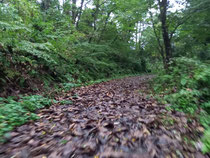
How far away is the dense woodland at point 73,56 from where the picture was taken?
3080mm

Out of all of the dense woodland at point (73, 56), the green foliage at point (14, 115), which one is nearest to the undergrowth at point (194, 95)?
the dense woodland at point (73, 56)

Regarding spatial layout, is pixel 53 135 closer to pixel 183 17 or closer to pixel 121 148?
pixel 121 148

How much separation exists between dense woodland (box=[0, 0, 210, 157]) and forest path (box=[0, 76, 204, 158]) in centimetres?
26

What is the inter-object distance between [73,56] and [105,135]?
5599 mm

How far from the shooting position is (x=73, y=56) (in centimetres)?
697

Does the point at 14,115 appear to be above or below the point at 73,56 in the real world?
below

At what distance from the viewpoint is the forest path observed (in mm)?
1631

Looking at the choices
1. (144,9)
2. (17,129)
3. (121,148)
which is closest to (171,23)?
(144,9)

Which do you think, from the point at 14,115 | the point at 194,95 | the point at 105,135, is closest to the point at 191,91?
the point at 194,95

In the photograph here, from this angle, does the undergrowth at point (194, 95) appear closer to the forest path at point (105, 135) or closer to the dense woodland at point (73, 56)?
the dense woodland at point (73, 56)

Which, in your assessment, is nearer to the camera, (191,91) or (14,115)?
(14,115)

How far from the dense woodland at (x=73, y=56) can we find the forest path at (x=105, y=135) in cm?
26

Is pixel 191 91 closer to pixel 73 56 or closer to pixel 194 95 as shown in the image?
pixel 194 95

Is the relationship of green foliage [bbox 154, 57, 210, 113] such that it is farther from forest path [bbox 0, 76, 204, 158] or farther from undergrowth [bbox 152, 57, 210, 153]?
forest path [bbox 0, 76, 204, 158]
